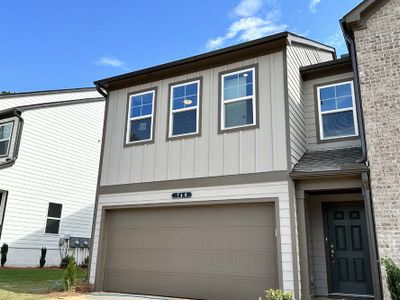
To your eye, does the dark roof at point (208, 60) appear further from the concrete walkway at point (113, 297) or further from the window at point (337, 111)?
the concrete walkway at point (113, 297)

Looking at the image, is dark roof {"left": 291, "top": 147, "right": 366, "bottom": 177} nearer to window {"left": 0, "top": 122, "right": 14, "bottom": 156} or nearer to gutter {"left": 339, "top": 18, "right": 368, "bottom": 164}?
gutter {"left": 339, "top": 18, "right": 368, "bottom": 164}

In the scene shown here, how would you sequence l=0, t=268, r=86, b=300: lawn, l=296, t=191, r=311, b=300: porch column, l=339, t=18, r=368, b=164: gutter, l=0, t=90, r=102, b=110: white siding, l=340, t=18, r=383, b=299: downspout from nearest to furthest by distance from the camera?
l=340, t=18, r=383, b=299: downspout → l=296, t=191, r=311, b=300: porch column → l=339, t=18, r=368, b=164: gutter → l=0, t=268, r=86, b=300: lawn → l=0, t=90, r=102, b=110: white siding

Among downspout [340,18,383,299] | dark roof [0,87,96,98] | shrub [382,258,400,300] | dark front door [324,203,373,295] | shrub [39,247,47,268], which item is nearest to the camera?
shrub [382,258,400,300]

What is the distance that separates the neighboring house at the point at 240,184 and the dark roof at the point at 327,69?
25mm

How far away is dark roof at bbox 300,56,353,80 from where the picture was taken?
349 inches

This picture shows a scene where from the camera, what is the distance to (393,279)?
5.86 metres

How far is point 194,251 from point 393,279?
4.10 meters

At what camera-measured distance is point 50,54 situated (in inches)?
1046

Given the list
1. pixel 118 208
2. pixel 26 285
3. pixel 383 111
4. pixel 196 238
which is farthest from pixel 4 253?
pixel 383 111

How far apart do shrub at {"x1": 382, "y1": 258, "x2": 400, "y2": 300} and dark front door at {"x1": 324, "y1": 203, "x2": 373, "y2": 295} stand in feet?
6.63

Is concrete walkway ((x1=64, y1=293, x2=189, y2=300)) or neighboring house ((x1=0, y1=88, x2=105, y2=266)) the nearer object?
concrete walkway ((x1=64, y1=293, x2=189, y2=300))

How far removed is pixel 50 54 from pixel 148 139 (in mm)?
20506

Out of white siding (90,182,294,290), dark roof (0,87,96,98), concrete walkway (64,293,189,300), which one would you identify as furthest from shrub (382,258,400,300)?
dark roof (0,87,96,98)

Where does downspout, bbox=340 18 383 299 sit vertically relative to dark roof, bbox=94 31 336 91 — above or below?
below
